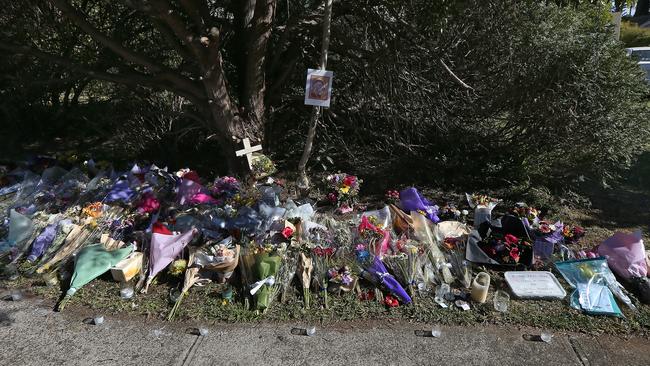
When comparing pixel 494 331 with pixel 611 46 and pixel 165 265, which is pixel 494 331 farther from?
pixel 611 46

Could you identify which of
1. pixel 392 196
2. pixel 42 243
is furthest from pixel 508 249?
pixel 42 243

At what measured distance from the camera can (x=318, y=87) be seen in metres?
4.78

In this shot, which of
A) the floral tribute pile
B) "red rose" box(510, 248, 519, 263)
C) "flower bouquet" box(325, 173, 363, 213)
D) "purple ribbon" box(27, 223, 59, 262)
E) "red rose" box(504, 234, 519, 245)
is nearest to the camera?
the floral tribute pile

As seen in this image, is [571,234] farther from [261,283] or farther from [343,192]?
[261,283]

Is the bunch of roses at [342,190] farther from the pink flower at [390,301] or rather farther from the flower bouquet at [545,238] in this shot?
the flower bouquet at [545,238]

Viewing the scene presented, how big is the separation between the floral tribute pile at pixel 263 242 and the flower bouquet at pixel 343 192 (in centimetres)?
1

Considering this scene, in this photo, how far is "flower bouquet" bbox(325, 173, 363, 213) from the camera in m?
4.84

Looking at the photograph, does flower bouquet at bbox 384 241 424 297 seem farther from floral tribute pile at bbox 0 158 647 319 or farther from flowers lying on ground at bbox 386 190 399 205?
flowers lying on ground at bbox 386 190 399 205

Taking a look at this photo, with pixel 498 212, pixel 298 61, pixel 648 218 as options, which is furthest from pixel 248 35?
pixel 648 218

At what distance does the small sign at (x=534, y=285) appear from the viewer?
139 inches

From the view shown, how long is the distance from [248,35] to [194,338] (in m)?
3.47

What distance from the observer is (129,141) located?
21.4 feet

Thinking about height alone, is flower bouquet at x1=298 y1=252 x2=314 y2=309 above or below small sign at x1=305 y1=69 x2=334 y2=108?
below

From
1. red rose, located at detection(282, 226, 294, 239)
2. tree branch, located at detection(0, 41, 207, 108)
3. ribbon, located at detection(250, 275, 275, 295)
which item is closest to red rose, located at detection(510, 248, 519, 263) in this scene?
red rose, located at detection(282, 226, 294, 239)
